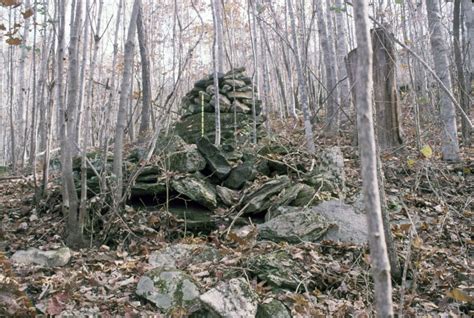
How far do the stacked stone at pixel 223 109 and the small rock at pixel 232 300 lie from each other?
13.8ft

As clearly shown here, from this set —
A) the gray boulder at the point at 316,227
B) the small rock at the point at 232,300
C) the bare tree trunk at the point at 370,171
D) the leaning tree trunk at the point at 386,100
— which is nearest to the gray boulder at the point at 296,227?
the gray boulder at the point at 316,227

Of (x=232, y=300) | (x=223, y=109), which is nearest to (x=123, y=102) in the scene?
(x=232, y=300)

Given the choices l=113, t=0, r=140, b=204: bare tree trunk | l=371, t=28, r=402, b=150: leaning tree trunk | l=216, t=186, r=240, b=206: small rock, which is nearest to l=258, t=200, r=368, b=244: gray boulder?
l=216, t=186, r=240, b=206: small rock

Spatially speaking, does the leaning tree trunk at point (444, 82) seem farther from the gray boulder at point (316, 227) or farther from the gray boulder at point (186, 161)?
the gray boulder at point (186, 161)

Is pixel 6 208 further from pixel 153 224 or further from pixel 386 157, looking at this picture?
pixel 386 157

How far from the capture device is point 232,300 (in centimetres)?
274

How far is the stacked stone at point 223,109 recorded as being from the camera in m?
7.30

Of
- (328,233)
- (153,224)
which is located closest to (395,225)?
(328,233)

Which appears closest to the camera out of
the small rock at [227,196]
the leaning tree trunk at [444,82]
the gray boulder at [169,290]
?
the gray boulder at [169,290]

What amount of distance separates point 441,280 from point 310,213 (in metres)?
1.27

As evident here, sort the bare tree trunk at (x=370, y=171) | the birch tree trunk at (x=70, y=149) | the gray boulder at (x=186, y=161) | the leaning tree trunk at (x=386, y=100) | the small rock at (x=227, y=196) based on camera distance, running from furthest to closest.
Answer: the leaning tree trunk at (x=386, y=100) < the gray boulder at (x=186, y=161) < the small rock at (x=227, y=196) < the birch tree trunk at (x=70, y=149) < the bare tree trunk at (x=370, y=171)

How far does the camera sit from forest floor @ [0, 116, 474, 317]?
109 inches

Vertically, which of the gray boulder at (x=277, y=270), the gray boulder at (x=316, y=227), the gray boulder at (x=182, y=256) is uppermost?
the gray boulder at (x=316, y=227)

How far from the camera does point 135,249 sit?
3980mm
